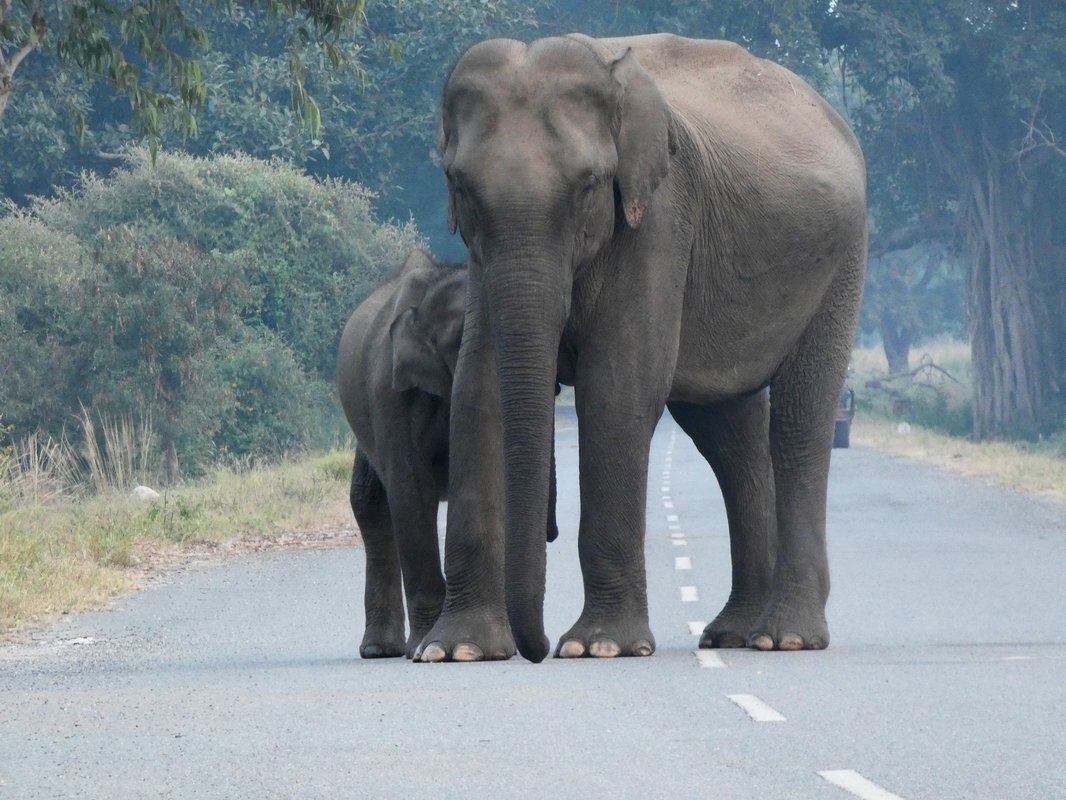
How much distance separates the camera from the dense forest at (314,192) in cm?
2852

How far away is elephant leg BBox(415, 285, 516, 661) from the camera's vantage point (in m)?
10.7

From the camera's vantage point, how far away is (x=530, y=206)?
1013 centimetres

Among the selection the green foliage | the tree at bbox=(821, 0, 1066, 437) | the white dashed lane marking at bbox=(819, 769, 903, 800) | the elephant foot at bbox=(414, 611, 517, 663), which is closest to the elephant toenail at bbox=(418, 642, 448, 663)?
the elephant foot at bbox=(414, 611, 517, 663)

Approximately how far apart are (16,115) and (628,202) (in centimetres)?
3172

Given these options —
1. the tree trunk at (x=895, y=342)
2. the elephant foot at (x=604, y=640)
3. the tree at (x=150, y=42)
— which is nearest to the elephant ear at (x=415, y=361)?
the elephant foot at (x=604, y=640)

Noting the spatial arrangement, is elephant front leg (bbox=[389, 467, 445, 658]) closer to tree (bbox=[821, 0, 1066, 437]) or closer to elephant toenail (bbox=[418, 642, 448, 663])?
elephant toenail (bbox=[418, 642, 448, 663])

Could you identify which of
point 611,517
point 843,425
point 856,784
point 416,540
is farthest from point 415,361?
point 843,425

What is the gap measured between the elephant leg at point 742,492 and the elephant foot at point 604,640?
159cm

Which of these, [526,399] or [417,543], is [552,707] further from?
[417,543]

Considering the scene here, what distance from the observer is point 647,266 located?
1086 centimetres

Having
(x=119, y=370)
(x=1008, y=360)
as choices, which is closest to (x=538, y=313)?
(x=119, y=370)

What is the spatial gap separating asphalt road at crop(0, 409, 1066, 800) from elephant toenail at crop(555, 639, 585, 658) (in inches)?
6.1

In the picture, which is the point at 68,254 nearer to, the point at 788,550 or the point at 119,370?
the point at 119,370

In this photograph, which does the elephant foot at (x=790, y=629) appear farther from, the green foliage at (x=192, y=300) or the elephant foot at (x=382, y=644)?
the green foliage at (x=192, y=300)
